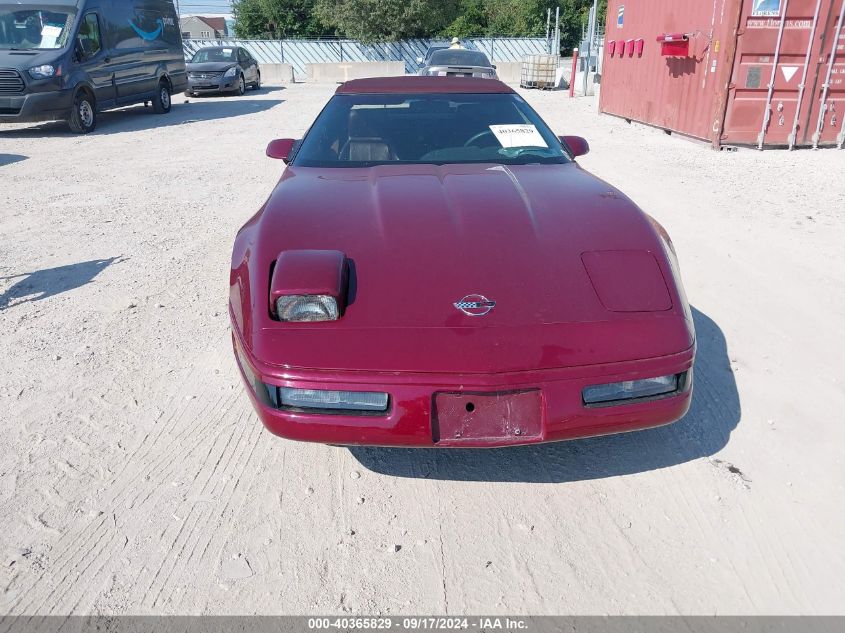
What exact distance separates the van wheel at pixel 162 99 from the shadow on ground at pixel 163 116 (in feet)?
0.49

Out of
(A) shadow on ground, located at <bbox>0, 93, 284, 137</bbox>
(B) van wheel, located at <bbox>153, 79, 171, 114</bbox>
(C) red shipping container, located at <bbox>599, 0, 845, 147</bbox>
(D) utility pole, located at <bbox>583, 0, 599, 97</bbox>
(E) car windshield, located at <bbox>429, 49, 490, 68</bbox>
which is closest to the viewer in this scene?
(C) red shipping container, located at <bbox>599, 0, 845, 147</bbox>

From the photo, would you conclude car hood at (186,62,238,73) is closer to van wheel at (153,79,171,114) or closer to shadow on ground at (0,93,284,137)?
shadow on ground at (0,93,284,137)

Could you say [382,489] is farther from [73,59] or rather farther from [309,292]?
[73,59]

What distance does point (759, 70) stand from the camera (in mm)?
9414

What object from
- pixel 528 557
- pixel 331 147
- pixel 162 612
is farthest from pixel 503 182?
pixel 162 612

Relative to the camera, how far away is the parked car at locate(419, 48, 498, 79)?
43.8 ft

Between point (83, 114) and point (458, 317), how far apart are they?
40.1 feet

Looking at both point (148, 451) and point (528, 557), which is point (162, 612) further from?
point (528, 557)

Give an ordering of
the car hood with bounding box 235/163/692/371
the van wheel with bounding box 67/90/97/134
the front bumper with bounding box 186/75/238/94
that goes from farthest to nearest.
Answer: the front bumper with bounding box 186/75/238/94, the van wheel with bounding box 67/90/97/134, the car hood with bounding box 235/163/692/371

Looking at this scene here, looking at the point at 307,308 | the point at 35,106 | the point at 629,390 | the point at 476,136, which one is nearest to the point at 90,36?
the point at 35,106

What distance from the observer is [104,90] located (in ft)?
40.2

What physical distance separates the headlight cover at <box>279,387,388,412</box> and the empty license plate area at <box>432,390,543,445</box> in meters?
0.20

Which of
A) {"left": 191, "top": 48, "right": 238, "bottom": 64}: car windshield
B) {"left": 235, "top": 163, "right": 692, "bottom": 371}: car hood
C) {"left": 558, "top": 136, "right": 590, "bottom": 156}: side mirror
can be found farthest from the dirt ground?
{"left": 191, "top": 48, "right": 238, "bottom": 64}: car windshield

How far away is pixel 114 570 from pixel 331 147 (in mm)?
2393
